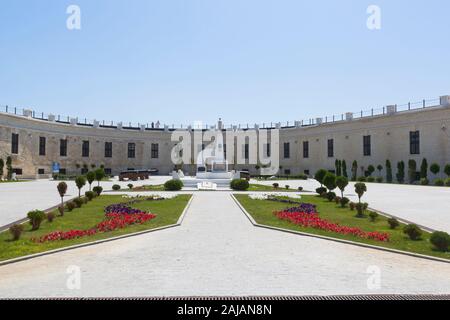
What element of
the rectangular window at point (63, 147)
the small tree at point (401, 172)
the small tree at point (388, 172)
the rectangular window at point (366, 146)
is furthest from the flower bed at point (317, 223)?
the rectangular window at point (63, 147)

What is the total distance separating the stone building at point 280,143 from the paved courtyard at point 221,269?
133ft

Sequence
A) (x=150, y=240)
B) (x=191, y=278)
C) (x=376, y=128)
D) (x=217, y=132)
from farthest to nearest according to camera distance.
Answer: (x=217, y=132) < (x=376, y=128) < (x=150, y=240) < (x=191, y=278)

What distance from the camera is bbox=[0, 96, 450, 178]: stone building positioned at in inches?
1770

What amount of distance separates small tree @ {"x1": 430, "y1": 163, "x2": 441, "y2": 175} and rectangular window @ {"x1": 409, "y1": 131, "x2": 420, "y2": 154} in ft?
14.4

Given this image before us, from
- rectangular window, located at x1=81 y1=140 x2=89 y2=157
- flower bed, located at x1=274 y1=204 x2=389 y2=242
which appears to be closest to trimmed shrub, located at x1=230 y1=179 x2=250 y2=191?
flower bed, located at x1=274 y1=204 x2=389 y2=242

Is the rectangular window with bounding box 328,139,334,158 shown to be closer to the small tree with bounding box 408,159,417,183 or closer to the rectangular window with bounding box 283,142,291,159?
the rectangular window with bounding box 283,142,291,159

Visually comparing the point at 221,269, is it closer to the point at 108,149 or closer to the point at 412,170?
the point at 412,170

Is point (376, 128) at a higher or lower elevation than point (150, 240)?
higher

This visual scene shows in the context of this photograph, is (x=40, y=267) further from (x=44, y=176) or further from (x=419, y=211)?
(x=44, y=176)

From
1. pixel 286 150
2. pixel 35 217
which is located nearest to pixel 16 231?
pixel 35 217

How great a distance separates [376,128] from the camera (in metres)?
50.8

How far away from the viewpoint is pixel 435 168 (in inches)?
1603
